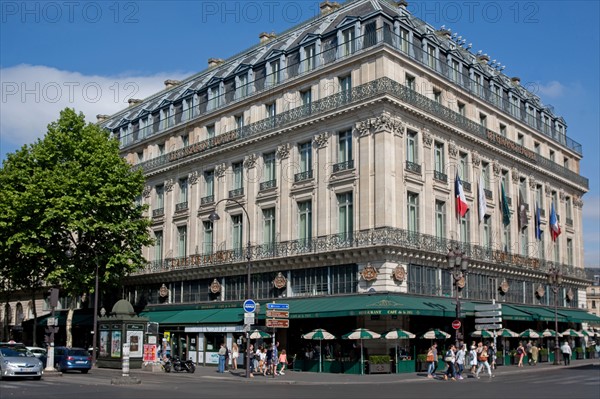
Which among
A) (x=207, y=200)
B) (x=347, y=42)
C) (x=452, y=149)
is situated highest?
(x=347, y=42)

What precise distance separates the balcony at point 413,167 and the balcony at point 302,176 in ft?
19.5

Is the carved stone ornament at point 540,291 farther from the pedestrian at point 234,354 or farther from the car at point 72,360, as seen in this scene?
the car at point 72,360

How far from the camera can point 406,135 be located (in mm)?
39281

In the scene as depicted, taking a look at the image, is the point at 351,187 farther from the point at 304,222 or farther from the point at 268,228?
the point at 268,228

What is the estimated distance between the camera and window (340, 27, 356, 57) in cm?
4084

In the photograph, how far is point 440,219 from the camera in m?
41.2

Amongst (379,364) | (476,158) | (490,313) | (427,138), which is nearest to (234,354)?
(379,364)

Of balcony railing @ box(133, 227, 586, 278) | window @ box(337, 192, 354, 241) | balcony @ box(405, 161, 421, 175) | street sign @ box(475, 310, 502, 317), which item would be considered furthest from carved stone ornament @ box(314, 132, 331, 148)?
street sign @ box(475, 310, 502, 317)

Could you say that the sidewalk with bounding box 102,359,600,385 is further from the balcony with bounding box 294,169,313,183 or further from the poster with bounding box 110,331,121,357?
the balcony with bounding box 294,169,313,183

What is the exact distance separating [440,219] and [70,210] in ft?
74.7

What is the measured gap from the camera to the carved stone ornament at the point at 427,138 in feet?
133

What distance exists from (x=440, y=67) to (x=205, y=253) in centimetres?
1997

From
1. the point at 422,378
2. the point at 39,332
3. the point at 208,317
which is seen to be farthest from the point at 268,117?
the point at 39,332

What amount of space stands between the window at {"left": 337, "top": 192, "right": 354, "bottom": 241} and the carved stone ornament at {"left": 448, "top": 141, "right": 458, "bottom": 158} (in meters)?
7.51
